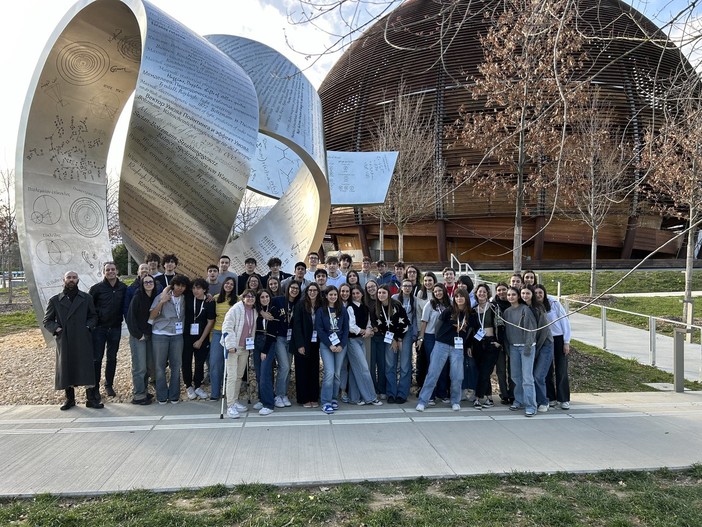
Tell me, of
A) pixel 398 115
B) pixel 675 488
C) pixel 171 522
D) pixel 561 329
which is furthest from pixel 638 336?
pixel 398 115

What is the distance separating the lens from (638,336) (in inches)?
436

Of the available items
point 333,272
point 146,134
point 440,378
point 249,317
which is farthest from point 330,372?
point 146,134

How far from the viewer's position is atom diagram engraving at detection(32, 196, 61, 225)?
718cm

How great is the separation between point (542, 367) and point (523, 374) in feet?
0.89

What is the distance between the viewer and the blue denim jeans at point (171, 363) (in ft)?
19.2

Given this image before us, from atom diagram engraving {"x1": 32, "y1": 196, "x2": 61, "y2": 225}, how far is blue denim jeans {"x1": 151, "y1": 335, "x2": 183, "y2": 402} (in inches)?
122

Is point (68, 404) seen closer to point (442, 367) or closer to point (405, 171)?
point (442, 367)

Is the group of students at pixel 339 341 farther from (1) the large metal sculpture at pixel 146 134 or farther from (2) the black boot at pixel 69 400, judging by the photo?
(1) the large metal sculpture at pixel 146 134

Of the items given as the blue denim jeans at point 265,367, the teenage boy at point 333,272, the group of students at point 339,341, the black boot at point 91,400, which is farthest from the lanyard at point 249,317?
the black boot at point 91,400

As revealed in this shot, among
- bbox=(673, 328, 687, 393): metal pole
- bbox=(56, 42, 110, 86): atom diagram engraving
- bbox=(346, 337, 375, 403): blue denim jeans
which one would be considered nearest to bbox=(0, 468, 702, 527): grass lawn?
bbox=(346, 337, 375, 403): blue denim jeans

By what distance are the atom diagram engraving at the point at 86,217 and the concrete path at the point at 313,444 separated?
10.2ft

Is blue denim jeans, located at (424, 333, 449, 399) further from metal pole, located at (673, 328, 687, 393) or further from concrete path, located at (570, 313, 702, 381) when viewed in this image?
concrete path, located at (570, 313, 702, 381)

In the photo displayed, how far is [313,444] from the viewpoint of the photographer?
4.52 metres

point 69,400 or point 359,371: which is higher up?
point 359,371
